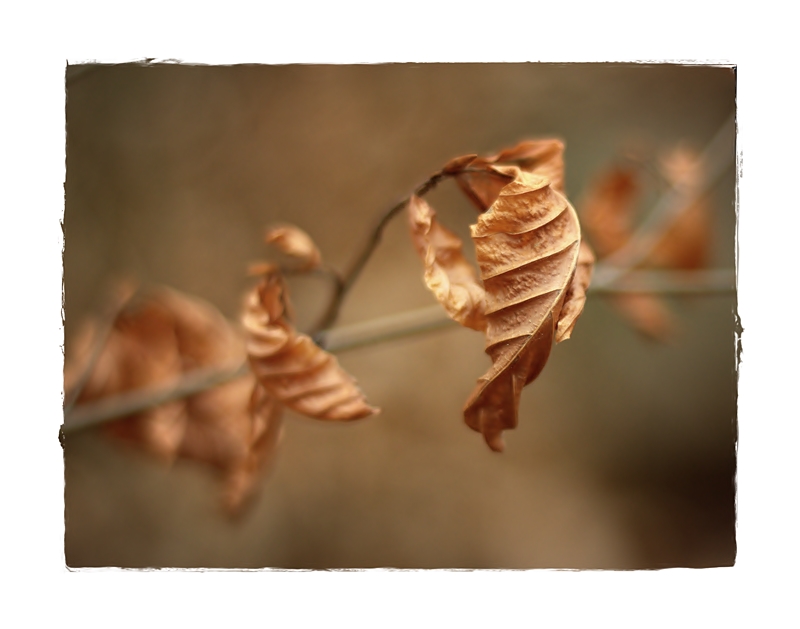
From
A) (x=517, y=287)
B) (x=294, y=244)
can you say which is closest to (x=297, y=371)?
(x=294, y=244)

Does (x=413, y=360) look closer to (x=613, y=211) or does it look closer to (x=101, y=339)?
(x=613, y=211)

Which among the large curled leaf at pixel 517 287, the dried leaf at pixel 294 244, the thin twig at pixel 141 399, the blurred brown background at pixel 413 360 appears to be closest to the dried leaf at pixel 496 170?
the large curled leaf at pixel 517 287

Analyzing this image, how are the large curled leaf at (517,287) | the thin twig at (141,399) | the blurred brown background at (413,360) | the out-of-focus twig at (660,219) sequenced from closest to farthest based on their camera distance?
the large curled leaf at (517,287)
the thin twig at (141,399)
the out-of-focus twig at (660,219)
the blurred brown background at (413,360)

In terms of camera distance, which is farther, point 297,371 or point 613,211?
point 613,211

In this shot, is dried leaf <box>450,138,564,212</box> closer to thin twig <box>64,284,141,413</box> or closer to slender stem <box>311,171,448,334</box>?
slender stem <box>311,171,448,334</box>

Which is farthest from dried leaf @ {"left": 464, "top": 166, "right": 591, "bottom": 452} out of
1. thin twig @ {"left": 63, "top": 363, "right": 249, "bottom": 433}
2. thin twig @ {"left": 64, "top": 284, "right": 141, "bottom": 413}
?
thin twig @ {"left": 64, "top": 284, "right": 141, "bottom": 413}

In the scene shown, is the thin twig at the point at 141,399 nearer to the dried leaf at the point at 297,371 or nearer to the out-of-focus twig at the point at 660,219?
the dried leaf at the point at 297,371
